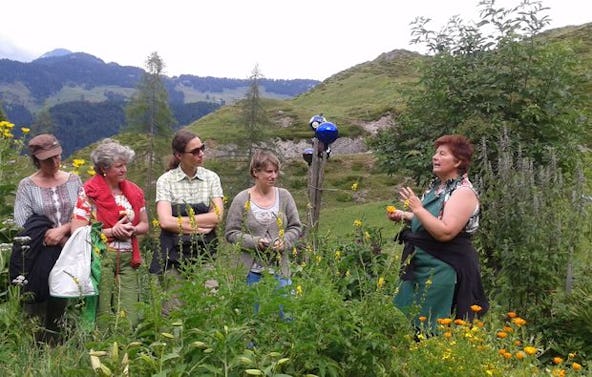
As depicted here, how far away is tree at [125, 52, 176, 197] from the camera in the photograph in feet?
132

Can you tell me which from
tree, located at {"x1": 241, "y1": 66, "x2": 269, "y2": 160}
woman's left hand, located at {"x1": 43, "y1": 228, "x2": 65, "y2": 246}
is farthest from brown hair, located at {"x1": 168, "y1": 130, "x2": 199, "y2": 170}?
tree, located at {"x1": 241, "y1": 66, "x2": 269, "y2": 160}

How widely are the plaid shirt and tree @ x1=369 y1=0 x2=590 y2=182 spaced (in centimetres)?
371

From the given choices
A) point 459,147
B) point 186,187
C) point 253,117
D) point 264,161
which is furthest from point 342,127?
point 459,147

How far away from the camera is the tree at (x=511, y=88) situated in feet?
22.2

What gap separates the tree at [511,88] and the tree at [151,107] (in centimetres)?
3436

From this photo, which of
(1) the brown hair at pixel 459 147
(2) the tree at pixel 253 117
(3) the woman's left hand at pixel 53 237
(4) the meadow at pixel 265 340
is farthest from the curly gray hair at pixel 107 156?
(2) the tree at pixel 253 117

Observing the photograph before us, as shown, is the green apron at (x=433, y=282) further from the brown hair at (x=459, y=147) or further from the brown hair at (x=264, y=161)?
the brown hair at (x=264, y=161)

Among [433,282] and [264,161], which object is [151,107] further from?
[433,282]

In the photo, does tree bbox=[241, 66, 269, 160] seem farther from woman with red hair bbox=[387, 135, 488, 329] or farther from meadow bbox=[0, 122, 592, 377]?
meadow bbox=[0, 122, 592, 377]

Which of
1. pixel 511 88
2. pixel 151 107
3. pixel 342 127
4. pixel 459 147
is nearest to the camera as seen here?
pixel 459 147

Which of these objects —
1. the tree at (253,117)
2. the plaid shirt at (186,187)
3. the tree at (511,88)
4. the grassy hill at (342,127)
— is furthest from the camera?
the tree at (253,117)

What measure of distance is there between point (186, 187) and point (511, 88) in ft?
15.0

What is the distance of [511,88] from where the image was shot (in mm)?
6969

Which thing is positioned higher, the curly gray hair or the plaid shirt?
the curly gray hair
